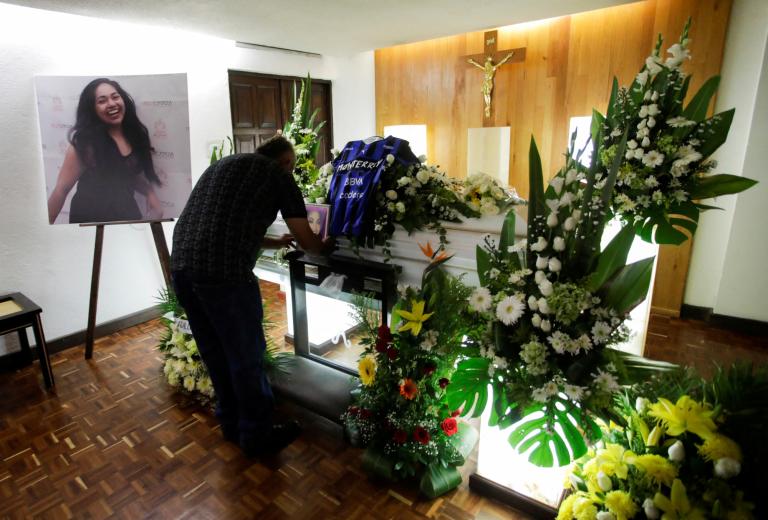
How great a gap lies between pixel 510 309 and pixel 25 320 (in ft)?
9.35

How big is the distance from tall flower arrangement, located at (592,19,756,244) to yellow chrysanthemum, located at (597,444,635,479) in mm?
853

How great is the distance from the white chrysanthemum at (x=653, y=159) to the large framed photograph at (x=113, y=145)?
2.77m

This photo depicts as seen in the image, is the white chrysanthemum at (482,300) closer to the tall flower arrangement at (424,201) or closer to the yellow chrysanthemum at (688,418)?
the yellow chrysanthemum at (688,418)

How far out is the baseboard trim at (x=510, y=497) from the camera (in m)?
1.68

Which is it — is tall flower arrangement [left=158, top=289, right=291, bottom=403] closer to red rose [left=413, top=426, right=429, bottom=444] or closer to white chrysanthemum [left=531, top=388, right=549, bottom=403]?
red rose [left=413, top=426, right=429, bottom=444]

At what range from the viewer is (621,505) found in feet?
3.46

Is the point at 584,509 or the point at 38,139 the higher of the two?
the point at 38,139

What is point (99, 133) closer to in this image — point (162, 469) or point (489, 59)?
point (162, 469)

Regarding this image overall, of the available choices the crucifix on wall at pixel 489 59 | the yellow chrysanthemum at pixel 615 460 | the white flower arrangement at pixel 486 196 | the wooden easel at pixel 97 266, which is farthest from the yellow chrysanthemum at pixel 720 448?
the crucifix on wall at pixel 489 59

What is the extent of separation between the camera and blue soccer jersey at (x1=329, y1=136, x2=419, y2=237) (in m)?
2.19

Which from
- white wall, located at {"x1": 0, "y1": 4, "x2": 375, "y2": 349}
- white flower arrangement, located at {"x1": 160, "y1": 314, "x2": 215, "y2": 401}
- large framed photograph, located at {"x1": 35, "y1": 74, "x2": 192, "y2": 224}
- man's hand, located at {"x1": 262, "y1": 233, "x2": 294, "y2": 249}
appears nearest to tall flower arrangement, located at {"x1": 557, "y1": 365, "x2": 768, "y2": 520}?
man's hand, located at {"x1": 262, "y1": 233, "x2": 294, "y2": 249}

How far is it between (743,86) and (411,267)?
3009mm

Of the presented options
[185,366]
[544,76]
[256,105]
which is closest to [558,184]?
[185,366]

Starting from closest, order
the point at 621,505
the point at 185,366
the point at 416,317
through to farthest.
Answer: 1. the point at 621,505
2. the point at 416,317
3. the point at 185,366
